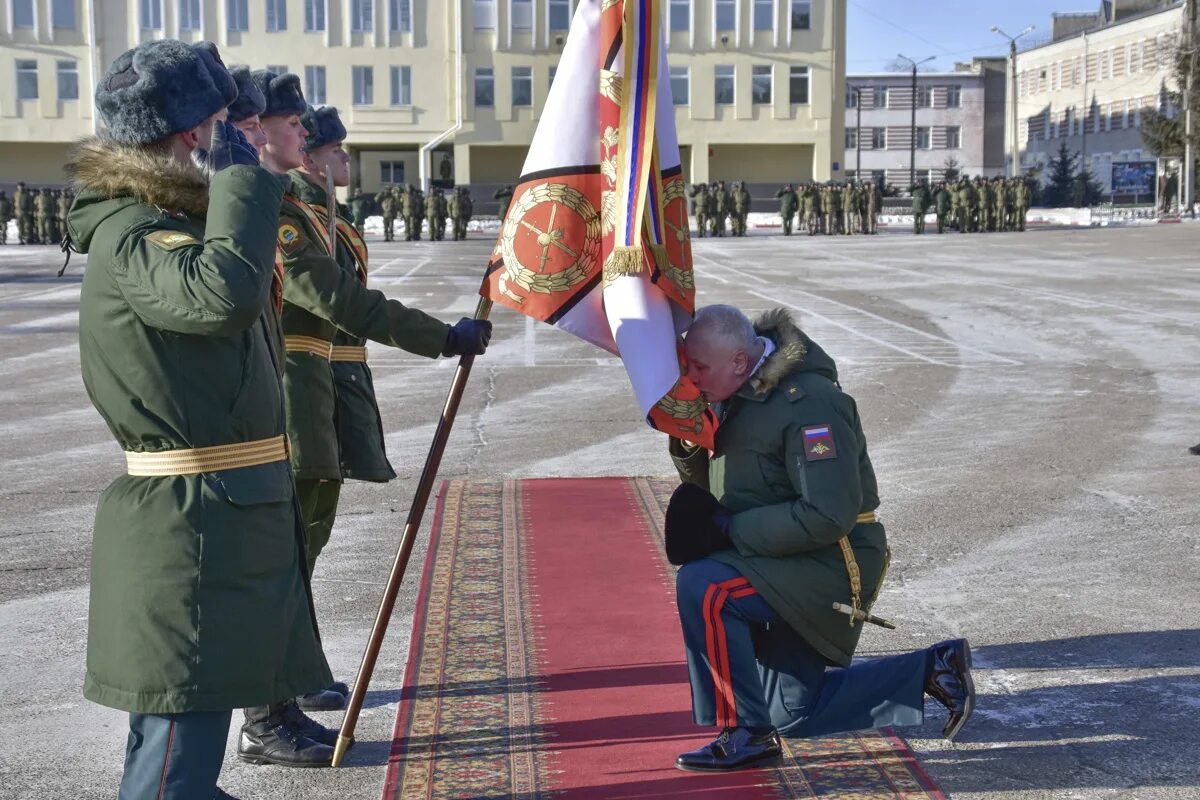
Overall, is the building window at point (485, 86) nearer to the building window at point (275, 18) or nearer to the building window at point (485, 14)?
the building window at point (485, 14)

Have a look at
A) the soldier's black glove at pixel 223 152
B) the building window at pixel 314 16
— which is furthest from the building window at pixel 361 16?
the soldier's black glove at pixel 223 152

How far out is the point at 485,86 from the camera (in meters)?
64.4

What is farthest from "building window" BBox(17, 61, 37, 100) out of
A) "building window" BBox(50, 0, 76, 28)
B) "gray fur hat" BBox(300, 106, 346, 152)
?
"gray fur hat" BBox(300, 106, 346, 152)

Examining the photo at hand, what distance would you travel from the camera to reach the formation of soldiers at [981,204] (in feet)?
159

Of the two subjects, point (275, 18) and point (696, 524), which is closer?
point (696, 524)

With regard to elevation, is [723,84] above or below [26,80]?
below

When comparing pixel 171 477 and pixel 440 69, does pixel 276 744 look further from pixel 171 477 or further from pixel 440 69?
pixel 440 69

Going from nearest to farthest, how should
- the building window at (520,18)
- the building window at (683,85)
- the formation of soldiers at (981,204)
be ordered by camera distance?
the formation of soldiers at (981,204) → the building window at (520,18) → the building window at (683,85)

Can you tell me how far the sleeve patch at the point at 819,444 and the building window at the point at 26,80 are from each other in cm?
6608

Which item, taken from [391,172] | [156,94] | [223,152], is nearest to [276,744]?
[223,152]

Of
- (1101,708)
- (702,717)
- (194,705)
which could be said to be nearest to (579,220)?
(702,717)

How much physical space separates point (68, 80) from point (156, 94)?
65817mm

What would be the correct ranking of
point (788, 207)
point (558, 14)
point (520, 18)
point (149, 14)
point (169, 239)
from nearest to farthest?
point (169, 239), point (788, 207), point (149, 14), point (520, 18), point (558, 14)

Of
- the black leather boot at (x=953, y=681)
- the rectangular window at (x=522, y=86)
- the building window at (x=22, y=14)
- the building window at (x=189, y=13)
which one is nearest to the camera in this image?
the black leather boot at (x=953, y=681)
